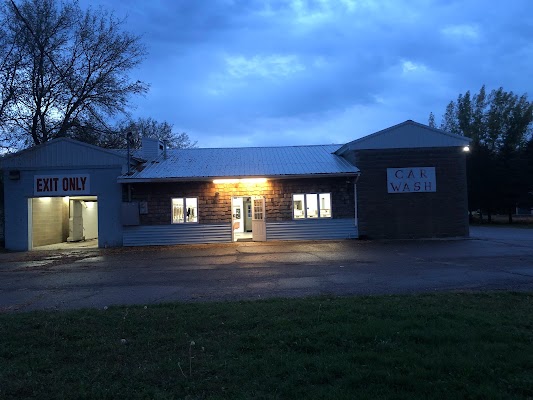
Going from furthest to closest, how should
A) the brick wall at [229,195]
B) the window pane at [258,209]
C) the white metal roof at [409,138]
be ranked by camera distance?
the window pane at [258,209] < the white metal roof at [409,138] < the brick wall at [229,195]

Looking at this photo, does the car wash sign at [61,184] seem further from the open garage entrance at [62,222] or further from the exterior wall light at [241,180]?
the exterior wall light at [241,180]

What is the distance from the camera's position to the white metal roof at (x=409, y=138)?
21109 millimetres

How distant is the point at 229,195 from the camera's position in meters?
21.1

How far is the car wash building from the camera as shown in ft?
68.5

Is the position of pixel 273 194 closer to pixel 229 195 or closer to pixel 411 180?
pixel 229 195

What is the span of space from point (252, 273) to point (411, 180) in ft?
40.5

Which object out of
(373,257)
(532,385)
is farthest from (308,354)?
(373,257)

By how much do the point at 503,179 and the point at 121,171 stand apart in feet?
125

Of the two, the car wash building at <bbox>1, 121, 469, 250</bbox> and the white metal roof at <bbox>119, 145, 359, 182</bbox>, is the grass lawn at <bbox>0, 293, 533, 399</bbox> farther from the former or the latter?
the car wash building at <bbox>1, 121, 469, 250</bbox>

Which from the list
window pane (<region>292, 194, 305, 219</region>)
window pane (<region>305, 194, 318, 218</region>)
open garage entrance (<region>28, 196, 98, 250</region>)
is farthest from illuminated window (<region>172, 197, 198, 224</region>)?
window pane (<region>305, 194, 318, 218</region>)

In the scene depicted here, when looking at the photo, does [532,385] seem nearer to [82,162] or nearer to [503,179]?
[82,162]

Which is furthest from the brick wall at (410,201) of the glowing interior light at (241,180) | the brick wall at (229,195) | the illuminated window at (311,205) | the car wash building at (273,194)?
the glowing interior light at (241,180)

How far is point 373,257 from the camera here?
1432 cm

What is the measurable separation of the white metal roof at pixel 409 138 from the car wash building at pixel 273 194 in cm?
5
